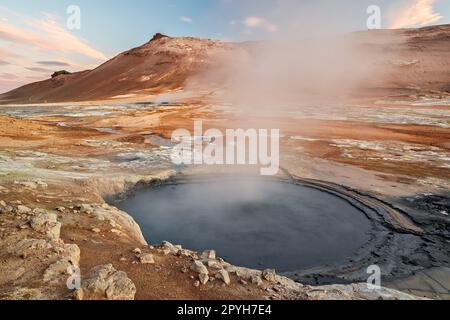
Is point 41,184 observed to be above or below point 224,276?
above

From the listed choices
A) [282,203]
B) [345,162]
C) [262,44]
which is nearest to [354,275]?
[282,203]

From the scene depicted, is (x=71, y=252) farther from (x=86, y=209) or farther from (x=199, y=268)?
(x=86, y=209)

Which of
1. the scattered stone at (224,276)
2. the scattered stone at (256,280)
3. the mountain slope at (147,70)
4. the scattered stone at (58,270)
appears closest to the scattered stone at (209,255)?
the scattered stone at (224,276)

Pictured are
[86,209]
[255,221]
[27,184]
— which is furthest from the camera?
[255,221]

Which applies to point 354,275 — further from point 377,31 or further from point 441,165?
point 377,31

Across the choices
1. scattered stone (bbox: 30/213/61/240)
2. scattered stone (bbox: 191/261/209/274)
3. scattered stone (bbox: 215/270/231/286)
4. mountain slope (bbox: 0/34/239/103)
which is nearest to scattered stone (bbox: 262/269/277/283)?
scattered stone (bbox: 215/270/231/286)

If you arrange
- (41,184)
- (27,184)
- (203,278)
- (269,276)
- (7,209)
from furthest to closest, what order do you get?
(41,184), (27,184), (7,209), (269,276), (203,278)

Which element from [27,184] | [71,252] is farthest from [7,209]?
[27,184]

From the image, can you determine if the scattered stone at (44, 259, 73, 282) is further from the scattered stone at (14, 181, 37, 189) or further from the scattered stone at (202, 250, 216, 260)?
the scattered stone at (14, 181, 37, 189)
